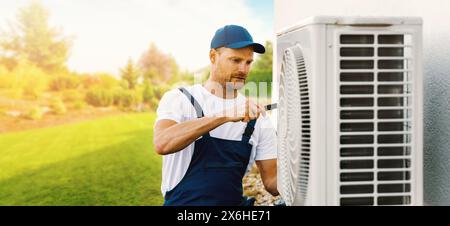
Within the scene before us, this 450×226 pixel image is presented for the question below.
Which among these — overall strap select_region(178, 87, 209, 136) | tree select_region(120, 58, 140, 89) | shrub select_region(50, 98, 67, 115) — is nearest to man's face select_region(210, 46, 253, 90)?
overall strap select_region(178, 87, 209, 136)

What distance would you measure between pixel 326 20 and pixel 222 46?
1.64m

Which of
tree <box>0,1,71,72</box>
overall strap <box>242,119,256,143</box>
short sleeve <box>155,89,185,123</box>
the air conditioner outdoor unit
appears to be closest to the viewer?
the air conditioner outdoor unit

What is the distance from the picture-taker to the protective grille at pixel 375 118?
1462 millimetres

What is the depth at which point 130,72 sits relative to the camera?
5992 millimetres

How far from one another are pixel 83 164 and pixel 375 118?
521cm

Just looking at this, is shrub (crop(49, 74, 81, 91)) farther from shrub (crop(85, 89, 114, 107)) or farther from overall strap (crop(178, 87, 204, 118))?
overall strap (crop(178, 87, 204, 118))

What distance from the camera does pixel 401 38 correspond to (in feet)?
4.84

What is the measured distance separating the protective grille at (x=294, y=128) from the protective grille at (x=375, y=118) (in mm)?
109

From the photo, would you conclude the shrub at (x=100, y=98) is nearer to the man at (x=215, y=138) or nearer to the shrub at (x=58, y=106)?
the shrub at (x=58, y=106)

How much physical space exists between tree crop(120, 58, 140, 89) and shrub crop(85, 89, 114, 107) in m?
0.34

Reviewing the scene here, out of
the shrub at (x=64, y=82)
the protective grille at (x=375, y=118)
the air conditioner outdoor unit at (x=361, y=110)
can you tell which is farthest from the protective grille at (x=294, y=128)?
the shrub at (x=64, y=82)

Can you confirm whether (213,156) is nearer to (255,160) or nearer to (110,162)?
(255,160)

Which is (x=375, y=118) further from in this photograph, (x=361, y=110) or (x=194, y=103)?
(x=194, y=103)

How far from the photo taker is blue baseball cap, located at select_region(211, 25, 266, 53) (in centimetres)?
298
